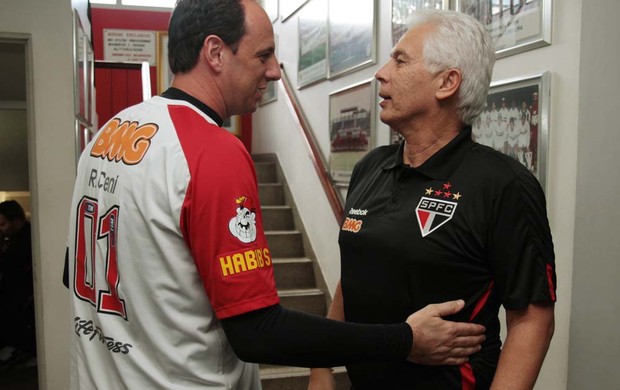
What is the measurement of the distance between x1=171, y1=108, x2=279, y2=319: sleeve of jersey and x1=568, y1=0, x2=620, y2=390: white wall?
3.78 feet

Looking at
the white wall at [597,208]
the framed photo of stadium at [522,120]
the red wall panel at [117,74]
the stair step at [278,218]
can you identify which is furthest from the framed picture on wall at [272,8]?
the white wall at [597,208]

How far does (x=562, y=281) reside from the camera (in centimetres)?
171

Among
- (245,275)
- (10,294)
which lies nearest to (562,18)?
(245,275)

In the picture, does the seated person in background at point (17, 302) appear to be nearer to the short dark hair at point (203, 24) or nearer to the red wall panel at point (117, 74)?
the red wall panel at point (117, 74)

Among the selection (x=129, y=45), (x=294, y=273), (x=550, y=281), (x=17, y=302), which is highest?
(x=129, y=45)

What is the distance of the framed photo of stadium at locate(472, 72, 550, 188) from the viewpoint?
1744 millimetres

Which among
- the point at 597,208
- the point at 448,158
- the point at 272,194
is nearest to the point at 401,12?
the point at 597,208

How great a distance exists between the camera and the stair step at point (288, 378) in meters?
3.02

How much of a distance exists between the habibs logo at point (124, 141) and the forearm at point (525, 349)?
2.68 ft

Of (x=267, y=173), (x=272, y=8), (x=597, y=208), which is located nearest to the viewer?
(x=597, y=208)

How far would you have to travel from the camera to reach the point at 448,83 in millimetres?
1232

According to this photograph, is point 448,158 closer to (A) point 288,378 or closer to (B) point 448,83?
(B) point 448,83

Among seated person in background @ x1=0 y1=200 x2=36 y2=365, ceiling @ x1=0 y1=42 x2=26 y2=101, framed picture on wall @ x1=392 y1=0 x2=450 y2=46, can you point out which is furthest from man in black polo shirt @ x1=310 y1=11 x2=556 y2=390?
seated person in background @ x1=0 y1=200 x2=36 y2=365

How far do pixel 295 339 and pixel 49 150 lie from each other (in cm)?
234
